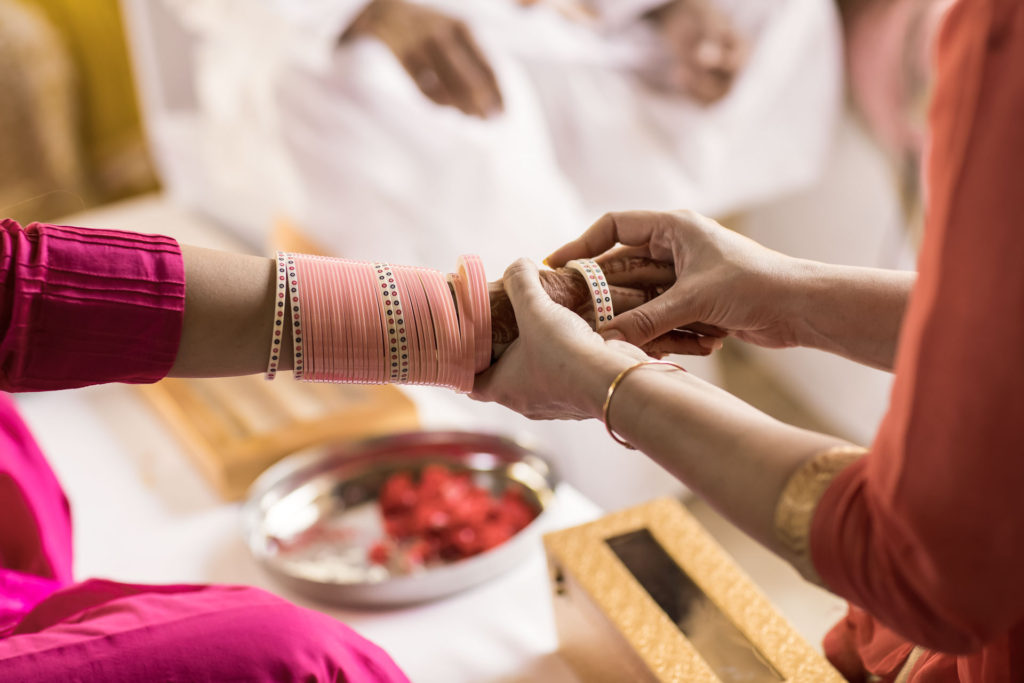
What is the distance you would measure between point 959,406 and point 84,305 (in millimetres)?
637

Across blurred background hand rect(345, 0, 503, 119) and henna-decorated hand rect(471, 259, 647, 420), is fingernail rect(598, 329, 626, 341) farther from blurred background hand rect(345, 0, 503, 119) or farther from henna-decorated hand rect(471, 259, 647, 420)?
blurred background hand rect(345, 0, 503, 119)

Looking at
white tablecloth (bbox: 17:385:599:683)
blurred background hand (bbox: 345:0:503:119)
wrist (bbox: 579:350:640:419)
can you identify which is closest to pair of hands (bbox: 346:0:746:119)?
blurred background hand (bbox: 345:0:503:119)

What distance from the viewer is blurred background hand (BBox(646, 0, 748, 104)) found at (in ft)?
6.55

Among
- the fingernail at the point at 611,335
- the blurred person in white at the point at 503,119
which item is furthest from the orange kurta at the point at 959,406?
the blurred person in white at the point at 503,119

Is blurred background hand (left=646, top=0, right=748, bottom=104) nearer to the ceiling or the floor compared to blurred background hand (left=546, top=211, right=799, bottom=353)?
nearer to the ceiling

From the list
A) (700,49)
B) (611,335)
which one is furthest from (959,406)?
(700,49)

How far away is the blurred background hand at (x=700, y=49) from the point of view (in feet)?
6.55

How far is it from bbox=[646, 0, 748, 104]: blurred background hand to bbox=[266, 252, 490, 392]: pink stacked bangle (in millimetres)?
1226

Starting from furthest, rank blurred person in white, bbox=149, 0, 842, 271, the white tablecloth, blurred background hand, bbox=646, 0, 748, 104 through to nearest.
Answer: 1. blurred background hand, bbox=646, 0, 748, 104
2. blurred person in white, bbox=149, 0, 842, 271
3. the white tablecloth

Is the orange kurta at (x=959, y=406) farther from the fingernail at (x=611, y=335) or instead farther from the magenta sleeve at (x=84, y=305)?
the magenta sleeve at (x=84, y=305)

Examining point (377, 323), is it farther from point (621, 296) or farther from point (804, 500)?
point (804, 500)

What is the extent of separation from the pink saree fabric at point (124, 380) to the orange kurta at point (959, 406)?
17.5 inches

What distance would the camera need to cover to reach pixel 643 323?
0.92 meters

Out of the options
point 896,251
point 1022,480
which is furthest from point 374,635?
point 896,251
